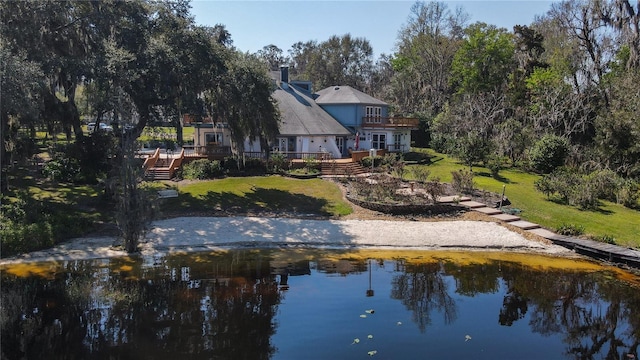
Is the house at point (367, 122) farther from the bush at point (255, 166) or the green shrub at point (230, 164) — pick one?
the green shrub at point (230, 164)

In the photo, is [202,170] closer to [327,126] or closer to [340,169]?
[340,169]

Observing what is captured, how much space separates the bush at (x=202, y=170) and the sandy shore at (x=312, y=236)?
820 centimetres

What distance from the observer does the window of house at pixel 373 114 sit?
1675 inches

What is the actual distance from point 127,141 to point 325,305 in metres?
9.91

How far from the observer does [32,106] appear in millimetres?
18344

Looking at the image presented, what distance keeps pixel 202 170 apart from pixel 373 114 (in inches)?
750

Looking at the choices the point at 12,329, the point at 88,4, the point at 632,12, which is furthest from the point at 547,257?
the point at 632,12

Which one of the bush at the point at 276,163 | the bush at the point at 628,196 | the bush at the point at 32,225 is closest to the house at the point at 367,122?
the bush at the point at 276,163

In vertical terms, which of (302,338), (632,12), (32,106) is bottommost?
(302,338)

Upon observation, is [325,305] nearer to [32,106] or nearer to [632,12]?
[32,106]

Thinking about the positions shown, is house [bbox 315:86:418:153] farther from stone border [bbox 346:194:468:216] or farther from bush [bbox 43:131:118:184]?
bush [bbox 43:131:118:184]

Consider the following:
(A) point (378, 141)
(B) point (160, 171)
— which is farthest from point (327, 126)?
(B) point (160, 171)

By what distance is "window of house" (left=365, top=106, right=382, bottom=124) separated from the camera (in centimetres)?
4256

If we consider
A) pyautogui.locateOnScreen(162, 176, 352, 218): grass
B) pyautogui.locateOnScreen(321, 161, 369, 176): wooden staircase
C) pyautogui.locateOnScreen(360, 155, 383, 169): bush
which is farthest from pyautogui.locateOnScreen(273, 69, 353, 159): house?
pyautogui.locateOnScreen(162, 176, 352, 218): grass
